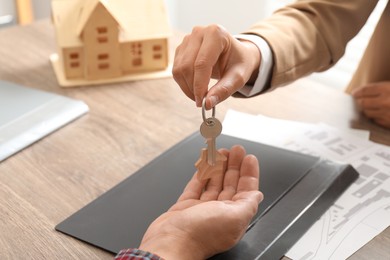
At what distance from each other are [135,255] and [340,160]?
0.46m

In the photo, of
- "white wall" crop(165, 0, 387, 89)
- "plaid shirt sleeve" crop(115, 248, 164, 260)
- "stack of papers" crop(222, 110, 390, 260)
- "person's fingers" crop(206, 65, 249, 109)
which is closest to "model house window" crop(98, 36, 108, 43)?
"stack of papers" crop(222, 110, 390, 260)

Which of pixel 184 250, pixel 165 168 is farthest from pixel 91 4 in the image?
pixel 184 250

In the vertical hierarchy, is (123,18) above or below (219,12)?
above

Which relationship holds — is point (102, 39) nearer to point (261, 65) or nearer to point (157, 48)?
point (157, 48)

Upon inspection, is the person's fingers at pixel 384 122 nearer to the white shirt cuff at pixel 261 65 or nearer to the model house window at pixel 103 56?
the white shirt cuff at pixel 261 65

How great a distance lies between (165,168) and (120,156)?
99 mm

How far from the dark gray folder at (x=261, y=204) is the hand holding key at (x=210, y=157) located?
7 centimetres

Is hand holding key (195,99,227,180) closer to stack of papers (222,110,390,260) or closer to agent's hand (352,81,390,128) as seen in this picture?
stack of papers (222,110,390,260)

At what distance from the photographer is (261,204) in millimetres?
821

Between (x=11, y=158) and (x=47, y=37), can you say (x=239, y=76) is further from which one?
(x=47, y=37)

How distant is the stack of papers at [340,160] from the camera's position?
77 centimetres

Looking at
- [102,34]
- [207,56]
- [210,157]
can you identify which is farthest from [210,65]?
[102,34]

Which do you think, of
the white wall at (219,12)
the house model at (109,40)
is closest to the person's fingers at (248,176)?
the house model at (109,40)

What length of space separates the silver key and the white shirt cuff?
19 centimetres
